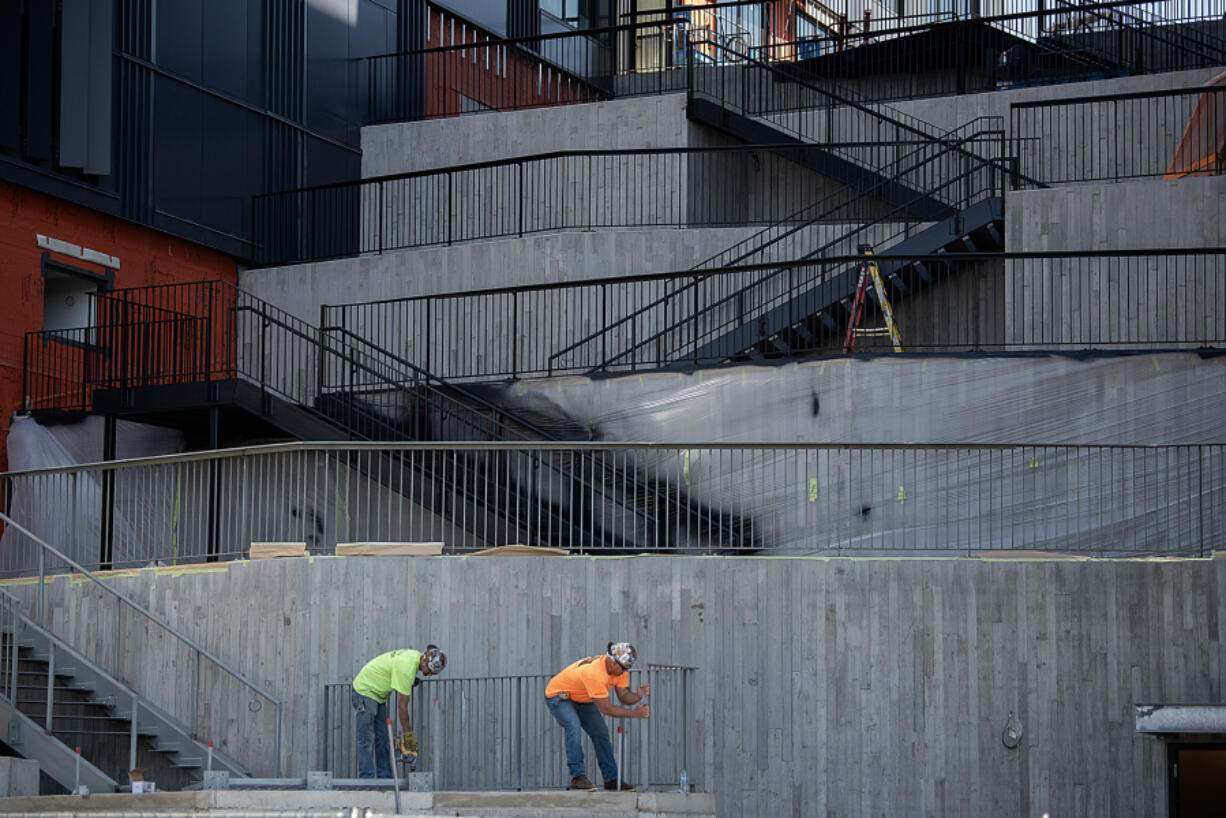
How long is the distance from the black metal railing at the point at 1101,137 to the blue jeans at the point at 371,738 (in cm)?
1374

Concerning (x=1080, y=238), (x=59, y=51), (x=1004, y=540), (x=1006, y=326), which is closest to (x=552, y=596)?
(x=1004, y=540)

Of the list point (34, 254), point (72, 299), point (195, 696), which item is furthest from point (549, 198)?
point (195, 696)

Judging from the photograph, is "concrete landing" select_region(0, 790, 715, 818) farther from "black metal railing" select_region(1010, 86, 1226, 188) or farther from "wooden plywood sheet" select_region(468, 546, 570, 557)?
"black metal railing" select_region(1010, 86, 1226, 188)

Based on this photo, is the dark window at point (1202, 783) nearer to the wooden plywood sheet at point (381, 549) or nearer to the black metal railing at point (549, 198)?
the black metal railing at point (549, 198)

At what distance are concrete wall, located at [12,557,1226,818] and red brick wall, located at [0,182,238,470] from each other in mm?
7172

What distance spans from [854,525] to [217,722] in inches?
290

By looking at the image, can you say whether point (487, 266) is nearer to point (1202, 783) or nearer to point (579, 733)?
point (579, 733)

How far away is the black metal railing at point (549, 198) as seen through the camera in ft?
92.9

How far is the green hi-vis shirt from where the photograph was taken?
1677cm

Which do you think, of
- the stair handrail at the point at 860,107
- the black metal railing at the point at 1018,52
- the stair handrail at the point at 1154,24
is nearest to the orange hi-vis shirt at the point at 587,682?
the stair handrail at the point at 860,107

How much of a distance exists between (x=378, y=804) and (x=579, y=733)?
1.98 meters

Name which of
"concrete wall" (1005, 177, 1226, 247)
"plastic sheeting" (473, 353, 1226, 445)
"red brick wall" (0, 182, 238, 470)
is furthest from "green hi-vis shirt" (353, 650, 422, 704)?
"concrete wall" (1005, 177, 1226, 247)

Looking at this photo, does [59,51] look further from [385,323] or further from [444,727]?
[444,727]

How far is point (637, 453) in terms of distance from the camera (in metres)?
20.9
